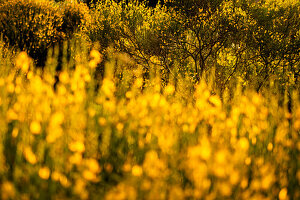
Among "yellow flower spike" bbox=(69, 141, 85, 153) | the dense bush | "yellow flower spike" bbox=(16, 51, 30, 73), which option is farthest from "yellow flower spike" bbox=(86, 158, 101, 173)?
the dense bush

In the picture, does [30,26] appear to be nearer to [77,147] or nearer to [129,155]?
[129,155]

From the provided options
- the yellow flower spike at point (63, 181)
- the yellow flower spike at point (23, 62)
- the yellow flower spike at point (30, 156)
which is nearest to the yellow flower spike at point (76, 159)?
the yellow flower spike at point (63, 181)

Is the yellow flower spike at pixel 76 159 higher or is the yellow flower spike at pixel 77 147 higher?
the yellow flower spike at pixel 77 147

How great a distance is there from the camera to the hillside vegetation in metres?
2.21

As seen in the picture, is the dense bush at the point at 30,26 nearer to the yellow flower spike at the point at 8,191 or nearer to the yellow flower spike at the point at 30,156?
the yellow flower spike at the point at 30,156

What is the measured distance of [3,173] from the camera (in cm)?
223

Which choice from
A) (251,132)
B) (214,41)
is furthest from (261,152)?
(214,41)

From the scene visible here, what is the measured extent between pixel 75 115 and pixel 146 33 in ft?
16.2

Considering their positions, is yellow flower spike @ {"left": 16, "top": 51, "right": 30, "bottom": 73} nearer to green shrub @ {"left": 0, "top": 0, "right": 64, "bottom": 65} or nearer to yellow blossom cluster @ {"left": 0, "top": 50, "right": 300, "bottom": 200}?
yellow blossom cluster @ {"left": 0, "top": 50, "right": 300, "bottom": 200}

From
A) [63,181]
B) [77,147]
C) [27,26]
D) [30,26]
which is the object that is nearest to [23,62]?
[77,147]

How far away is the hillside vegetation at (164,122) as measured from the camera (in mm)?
2207

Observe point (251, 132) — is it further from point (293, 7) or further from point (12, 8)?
point (12, 8)

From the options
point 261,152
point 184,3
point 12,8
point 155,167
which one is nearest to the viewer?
point 155,167

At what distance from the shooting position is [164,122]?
3232 mm
